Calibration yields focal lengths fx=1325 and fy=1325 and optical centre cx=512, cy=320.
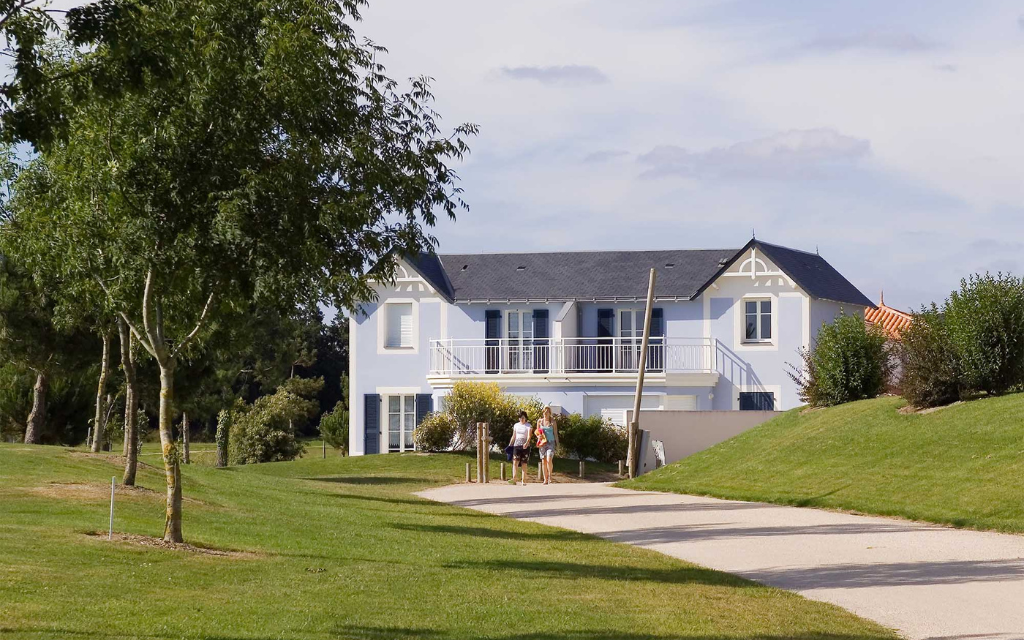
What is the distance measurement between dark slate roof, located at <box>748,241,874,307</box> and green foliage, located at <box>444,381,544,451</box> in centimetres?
1011

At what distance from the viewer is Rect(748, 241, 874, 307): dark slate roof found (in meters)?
42.2

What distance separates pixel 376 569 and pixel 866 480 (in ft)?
37.0

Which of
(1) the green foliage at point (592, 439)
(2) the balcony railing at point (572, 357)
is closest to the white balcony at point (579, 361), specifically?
(2) the balcony railing at point (572, 357)

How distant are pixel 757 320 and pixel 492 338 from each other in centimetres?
864

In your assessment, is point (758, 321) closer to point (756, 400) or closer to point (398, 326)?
point (756, 400)

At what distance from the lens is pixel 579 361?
42.6 meters

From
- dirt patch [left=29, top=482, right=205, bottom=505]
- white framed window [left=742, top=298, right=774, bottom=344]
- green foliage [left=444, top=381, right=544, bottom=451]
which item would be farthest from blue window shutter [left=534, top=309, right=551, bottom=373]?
dirt patch [left=29, top=482, right=205, bottom=505]

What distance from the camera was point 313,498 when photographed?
77.3 ft

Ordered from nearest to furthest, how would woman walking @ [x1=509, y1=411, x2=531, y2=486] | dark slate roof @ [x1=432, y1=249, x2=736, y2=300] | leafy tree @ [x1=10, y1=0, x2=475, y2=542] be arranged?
leafy tree @ [x1=10, y1=0, x2=475, y2=542], woman walking @ [x1=509, y1=411, x2=531, y2=486], dark slate roof @ [x1=432, y1=249, x2=736, y2=300]

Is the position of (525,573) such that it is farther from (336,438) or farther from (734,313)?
(336,438)

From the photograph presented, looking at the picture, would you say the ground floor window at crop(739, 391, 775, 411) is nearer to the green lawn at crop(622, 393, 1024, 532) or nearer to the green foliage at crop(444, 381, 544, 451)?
the green foliage at crop(444, 381, 544, 451)

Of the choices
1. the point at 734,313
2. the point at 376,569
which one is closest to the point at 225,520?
the point at 376,569

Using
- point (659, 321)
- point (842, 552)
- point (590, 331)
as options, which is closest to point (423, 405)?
point (590, 331)

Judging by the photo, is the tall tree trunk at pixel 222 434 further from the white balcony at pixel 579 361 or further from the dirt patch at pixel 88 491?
the dirt patch at pixel 88 491
